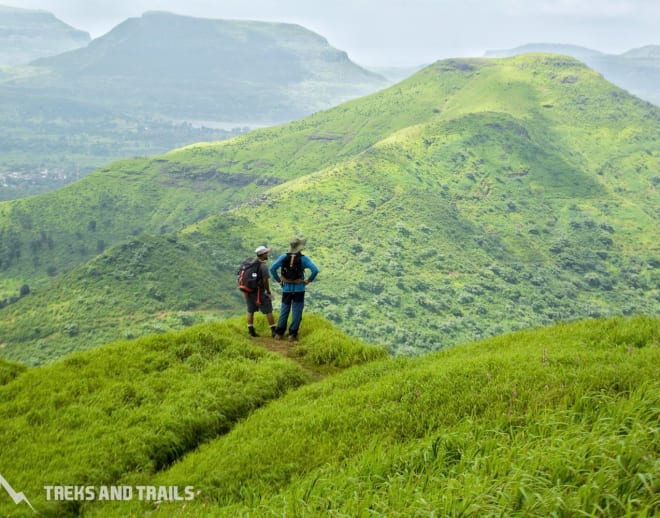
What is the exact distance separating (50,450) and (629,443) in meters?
7.68

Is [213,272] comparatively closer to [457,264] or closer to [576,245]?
[457,264]

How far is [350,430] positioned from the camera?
7.73 m

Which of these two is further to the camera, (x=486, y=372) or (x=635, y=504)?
(x=486, y=372)

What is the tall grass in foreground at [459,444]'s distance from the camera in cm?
465

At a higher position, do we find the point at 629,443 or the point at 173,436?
the point at 629,443

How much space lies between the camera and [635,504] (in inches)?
171

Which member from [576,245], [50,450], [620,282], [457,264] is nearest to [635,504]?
[50,450]

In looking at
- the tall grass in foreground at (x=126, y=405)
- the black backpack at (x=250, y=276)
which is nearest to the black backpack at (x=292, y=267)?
the black backpack at (x=250, y=276)

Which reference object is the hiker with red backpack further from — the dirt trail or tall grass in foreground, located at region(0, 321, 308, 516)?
tall grass in foreground, located at region(0, 321, 308, 516)

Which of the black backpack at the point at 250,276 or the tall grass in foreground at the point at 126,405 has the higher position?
the black backpack at the point at 250,276

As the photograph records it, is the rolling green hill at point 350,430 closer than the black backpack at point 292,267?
Yes

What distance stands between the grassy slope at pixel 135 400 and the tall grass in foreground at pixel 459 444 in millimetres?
588

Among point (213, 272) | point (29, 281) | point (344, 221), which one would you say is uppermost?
point (344, 221)

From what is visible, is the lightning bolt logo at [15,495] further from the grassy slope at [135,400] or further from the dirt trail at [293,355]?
the dirt trail at [293,355]
